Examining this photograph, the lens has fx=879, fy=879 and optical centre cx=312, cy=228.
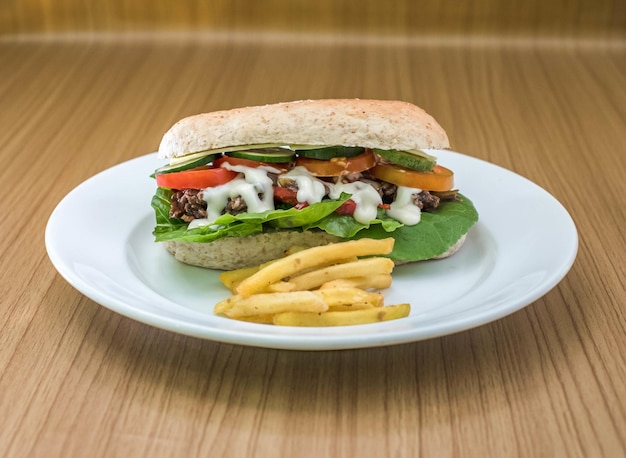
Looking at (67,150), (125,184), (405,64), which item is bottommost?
(405,64)

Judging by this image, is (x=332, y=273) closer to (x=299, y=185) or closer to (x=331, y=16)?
(x=299, y=185)

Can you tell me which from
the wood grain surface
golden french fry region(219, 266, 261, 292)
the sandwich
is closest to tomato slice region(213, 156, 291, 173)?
the sandwich

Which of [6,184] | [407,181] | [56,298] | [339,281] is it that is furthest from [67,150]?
[339,281]

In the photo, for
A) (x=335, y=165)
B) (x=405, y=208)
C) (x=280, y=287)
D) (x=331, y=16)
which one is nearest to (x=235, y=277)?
(x=280, y=287)

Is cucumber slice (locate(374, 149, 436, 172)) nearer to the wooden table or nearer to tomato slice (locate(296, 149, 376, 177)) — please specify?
tomato slice (locate(296, 149, 376, 177))

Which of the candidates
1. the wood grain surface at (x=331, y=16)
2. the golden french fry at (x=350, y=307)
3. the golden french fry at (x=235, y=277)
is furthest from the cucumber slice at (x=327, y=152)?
the wood grain surface at (x=331, y=16)

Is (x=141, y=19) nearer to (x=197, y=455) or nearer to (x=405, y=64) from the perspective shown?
(x=405, y=64)
